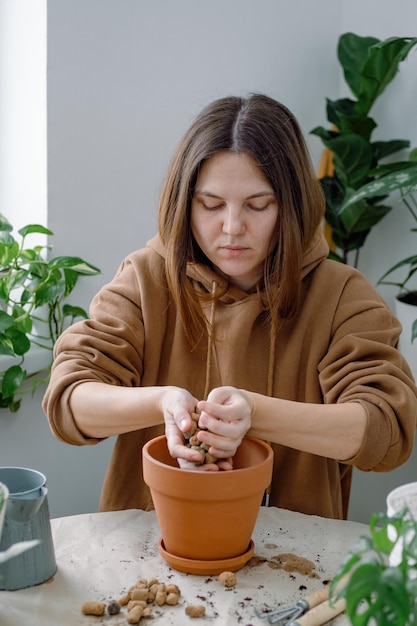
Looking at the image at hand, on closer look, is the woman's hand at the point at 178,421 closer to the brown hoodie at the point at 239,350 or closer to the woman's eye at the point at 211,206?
the brown hoodie at the point at 239,350

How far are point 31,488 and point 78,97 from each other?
3.46ft

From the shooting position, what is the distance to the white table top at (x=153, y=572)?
1.12 meters

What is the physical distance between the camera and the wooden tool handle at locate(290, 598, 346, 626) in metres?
1.08

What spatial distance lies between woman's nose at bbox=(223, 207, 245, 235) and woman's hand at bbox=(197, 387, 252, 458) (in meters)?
0.28

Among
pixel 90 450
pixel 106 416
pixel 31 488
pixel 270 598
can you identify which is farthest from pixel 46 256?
pixel 270 598

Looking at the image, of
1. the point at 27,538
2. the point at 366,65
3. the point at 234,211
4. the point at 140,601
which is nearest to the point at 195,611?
the point at 140,601

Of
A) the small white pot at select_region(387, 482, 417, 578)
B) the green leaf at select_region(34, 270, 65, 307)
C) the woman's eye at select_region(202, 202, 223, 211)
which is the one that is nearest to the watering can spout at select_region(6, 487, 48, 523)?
the small white pot at select_region(387, 482, 417, 578)

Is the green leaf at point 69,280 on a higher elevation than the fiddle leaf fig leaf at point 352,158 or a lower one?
lower

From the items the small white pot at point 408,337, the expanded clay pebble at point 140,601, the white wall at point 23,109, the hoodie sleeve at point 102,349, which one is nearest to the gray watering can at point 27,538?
the expanded clay pebble at point 140,601

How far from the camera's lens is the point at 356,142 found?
8.27ft

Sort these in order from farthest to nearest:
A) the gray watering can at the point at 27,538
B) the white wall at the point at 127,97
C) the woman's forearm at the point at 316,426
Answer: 1. the white wall at the point at 127,97
2. the woman's forearm at the point at 316,426
3. the gray watering can at the point at 27,538

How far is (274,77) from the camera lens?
8.36 ft

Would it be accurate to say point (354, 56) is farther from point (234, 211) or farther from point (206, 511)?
point (206, 511)

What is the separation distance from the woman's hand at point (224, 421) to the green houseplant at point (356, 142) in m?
1.29
